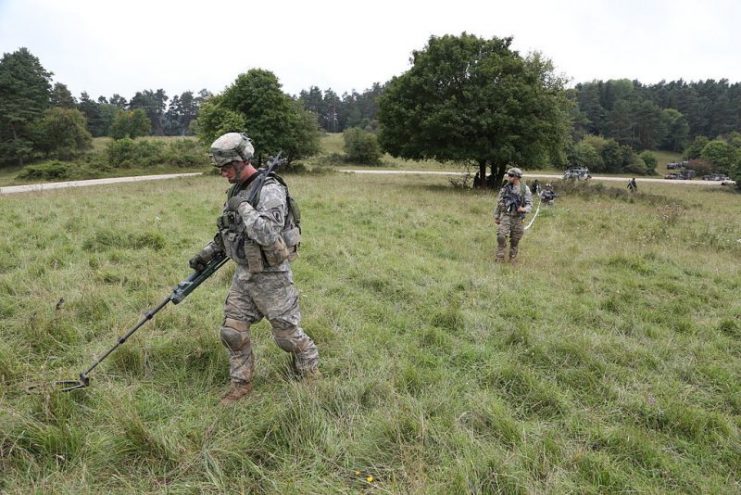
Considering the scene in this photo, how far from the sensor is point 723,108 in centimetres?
8019

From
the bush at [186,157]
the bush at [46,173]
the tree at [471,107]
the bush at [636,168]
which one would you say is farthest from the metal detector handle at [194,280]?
the bush at [636,168]

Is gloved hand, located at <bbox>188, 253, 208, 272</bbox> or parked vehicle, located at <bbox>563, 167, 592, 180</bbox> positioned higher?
parked vehicle, located at <bbox>563, 167, 592, 180</bbox>

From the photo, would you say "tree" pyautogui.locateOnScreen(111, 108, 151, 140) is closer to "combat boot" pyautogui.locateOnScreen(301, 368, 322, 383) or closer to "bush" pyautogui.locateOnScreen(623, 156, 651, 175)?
"combat boot" pyautogui.locateOnScreen(301, 368, 322, 383)

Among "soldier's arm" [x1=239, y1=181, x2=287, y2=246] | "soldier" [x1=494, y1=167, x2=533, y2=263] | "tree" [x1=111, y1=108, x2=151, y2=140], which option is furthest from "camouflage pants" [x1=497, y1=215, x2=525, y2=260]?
"tree" [x1=111, y1=108, x2=151, y2=140]

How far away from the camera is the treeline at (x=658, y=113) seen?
73.6 m

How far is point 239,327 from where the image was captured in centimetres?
327

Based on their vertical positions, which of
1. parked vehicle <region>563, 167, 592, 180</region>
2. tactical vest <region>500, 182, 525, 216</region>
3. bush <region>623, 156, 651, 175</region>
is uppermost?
bush <region>623, 156, 651, 175</region>

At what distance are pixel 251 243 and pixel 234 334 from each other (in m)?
0.76

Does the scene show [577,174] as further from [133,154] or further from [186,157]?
[133,154]

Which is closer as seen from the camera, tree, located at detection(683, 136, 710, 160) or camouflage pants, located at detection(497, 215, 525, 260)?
camouflage pants, located at detection(497, 215, 525, 260)

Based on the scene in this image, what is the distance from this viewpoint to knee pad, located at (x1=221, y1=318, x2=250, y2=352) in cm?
324

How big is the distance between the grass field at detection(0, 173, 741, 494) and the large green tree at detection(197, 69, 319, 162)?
24558 mm

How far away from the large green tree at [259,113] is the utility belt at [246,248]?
94.0 feet

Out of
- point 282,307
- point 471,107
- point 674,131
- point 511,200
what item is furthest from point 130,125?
point 674,131
